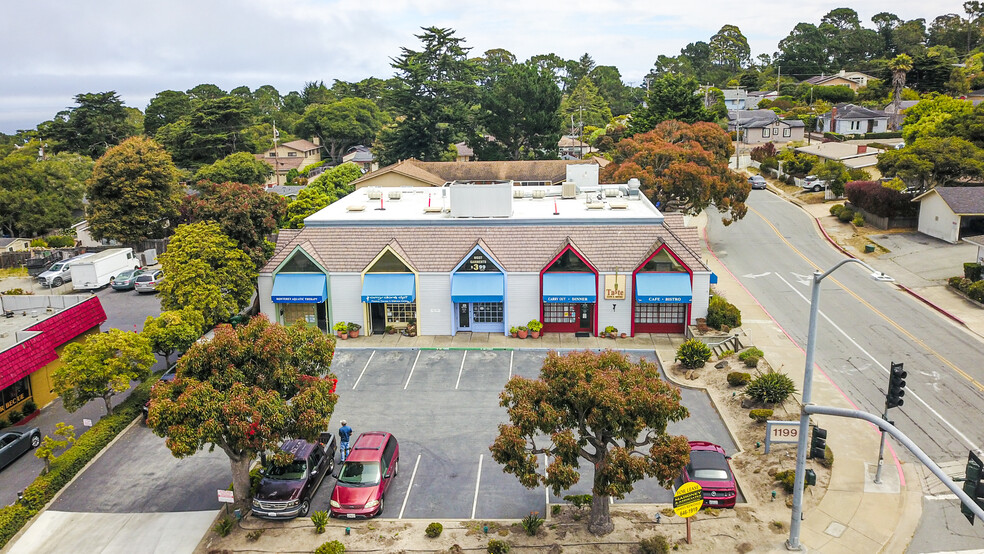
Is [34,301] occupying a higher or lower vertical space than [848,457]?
higher

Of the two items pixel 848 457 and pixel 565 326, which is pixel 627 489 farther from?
pixel 565 326

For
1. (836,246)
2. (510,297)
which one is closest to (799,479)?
(510,297)

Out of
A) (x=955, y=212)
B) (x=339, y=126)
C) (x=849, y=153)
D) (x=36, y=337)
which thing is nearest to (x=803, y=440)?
(x=36, y=337)

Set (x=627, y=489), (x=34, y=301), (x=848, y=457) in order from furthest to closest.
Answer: (x=34, y=301)
(x=848, y=457)
(x=627, y=489)

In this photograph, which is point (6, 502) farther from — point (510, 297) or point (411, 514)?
point (510, 297)

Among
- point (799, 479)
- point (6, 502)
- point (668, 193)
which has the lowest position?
point (6, 502)

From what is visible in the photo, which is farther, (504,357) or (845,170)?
(845,170)

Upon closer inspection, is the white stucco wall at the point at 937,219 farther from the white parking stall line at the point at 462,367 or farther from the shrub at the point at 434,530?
the shrub at the point at 434,530

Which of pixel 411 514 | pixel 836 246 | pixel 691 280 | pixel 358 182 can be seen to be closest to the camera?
pixel 411 514
